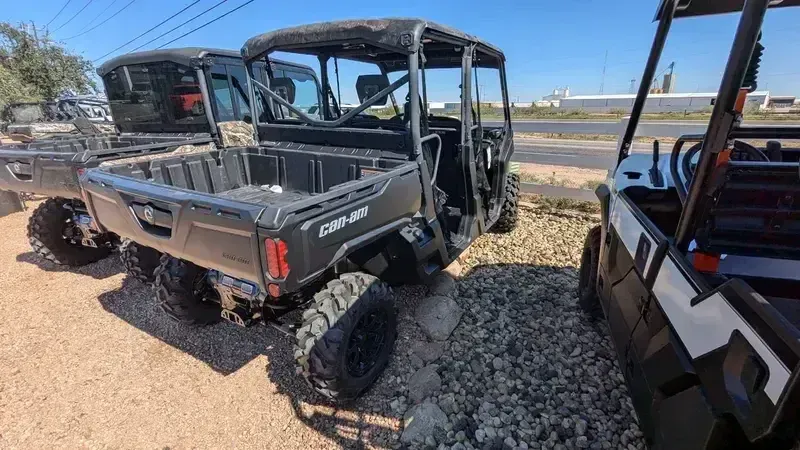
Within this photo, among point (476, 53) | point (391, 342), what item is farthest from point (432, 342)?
point (476, 53)

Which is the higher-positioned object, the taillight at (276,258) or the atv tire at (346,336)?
the taillight at (276,258)

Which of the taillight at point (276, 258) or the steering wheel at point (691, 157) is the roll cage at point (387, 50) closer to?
the taillight at point (276, 258)

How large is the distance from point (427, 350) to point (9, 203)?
7.75m

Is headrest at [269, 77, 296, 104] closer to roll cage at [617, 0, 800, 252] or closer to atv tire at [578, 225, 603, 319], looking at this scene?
atv tire at [578, 225, 603, 319]

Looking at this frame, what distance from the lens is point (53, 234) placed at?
14.2ft

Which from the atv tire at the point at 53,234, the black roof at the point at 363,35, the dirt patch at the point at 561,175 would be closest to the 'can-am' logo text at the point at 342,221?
the black roof at the point at 363,35

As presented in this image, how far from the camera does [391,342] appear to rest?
2.78m

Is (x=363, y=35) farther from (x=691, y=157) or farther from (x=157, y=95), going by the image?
(x=157, y=95)

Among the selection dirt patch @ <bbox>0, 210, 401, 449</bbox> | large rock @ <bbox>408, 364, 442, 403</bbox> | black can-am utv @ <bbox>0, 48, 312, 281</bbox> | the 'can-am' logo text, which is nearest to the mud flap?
black can-am utv @ <bbox>0, 48, 312, 281</bbox>

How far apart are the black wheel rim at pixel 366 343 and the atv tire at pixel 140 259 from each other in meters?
2.15

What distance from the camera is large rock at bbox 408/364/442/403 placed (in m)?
2.57

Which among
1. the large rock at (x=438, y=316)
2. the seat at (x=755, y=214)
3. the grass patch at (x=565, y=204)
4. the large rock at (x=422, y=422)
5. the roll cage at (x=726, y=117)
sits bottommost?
the large rock at (x=422, y=422)

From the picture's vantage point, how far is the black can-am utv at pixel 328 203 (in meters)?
2.03

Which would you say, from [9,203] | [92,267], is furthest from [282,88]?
[9,203]
